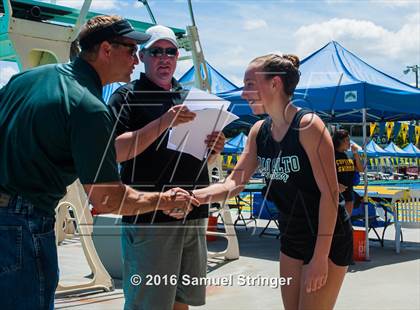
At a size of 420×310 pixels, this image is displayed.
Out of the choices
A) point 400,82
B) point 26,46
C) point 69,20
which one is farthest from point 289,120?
point 400,82

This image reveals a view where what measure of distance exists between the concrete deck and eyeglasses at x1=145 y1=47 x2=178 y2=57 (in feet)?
9.48

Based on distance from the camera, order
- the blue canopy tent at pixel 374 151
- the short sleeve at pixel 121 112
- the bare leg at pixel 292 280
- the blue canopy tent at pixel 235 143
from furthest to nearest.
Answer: the blue canopy tent at pixel 374 151 → the blue canopy tent at pixel 235 143 → the short sleeve at pixel 121 112 → the bare leg at pixel 292 280

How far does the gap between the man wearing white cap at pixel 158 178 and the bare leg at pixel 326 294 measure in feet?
2.53

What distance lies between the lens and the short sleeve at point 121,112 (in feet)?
10.5

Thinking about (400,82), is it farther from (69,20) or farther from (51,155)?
(51,155)

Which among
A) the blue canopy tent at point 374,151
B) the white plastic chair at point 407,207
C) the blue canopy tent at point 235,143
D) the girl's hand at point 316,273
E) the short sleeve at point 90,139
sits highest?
the short sleeve at point 90,139

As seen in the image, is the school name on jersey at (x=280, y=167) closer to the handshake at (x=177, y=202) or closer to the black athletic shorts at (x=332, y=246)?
the black athletic shorts at (x=332, y=246)

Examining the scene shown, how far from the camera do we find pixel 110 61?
7.93 ft

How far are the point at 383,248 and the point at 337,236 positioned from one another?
6578 millimetres

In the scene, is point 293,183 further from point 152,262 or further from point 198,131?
point 152,262

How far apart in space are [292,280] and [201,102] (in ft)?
3.91

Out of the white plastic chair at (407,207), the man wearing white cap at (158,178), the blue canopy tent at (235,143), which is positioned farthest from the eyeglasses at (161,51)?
the blue canopy tent at (235,143)

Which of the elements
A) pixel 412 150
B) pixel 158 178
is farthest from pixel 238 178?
pixel 412 150

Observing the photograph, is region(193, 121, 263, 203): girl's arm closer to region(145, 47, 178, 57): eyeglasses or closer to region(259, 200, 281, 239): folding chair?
region(145, 47, 178, 57): eyeglasses
